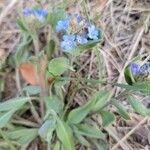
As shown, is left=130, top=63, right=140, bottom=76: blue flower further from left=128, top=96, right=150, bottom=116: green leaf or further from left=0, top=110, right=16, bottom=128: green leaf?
left=0, top=110, right=16, bottom=128: green leaf

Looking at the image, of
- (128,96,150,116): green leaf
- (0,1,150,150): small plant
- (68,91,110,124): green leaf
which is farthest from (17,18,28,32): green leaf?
(128,96,150,116): green leaf

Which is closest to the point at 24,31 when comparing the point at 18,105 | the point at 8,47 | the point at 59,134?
the point at 8,47

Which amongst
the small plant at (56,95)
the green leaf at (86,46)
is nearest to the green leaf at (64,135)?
the small plant at (56,95)

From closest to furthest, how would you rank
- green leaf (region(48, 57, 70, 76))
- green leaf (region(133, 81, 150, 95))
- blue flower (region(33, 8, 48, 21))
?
1. green leaf (region(133, 81, 150, 95))
2. green leaf (region(48, 57, 70, 76))
3. blue flower (region(33, 8, 48, 21))

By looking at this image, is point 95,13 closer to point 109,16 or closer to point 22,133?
point 109,16

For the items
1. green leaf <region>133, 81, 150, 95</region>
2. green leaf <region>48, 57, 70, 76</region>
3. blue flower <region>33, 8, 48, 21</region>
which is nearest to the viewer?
green leaf <region>133, 81, 150, 95</region>

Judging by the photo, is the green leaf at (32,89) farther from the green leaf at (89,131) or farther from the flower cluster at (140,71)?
the flower cluster at (140,71)
